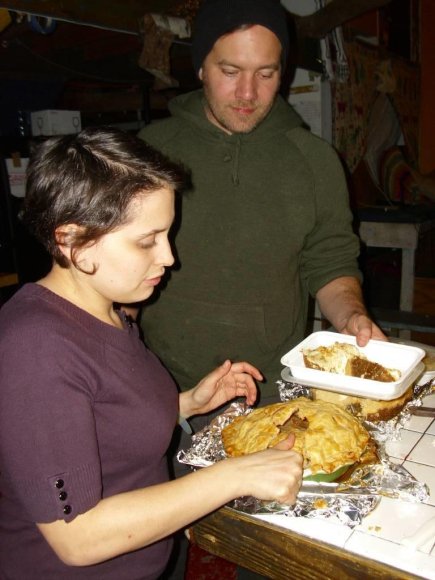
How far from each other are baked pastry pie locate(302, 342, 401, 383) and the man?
29cm

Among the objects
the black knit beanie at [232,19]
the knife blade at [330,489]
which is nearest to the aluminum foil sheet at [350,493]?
the knife blade at [330,489]

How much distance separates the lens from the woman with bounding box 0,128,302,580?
1.00 metres

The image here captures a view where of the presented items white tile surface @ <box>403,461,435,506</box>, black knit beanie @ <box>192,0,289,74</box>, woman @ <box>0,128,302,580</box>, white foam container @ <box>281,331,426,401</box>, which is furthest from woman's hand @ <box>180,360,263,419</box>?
black knit beanie @ <box>192,0,289,74</box>

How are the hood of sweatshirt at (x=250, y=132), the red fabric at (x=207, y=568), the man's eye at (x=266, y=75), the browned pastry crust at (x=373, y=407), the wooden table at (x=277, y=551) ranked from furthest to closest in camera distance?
the red fabric at (x=207, y=568), the hood of sweatshirt at (x=250, y=132), the man's eye at (x=266, y=75), the browned pastry crust at (x=373, y=407), the wooden table at (x=277, y=551)

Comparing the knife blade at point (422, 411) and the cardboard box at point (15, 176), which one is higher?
the cardboard box at point (15, 176)

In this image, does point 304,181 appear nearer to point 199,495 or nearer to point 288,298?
point 288,298

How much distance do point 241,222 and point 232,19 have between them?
2.53 ft

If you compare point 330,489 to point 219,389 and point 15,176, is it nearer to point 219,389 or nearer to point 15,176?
point 219,389

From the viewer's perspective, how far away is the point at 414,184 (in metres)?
6.03

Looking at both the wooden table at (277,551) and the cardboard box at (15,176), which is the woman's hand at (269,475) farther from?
the cardboard box at (15,176)

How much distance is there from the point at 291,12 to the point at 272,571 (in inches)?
178

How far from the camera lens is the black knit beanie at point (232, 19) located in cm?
189

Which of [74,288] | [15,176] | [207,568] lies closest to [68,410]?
[74,288]

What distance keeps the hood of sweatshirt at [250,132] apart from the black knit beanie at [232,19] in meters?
0.22
